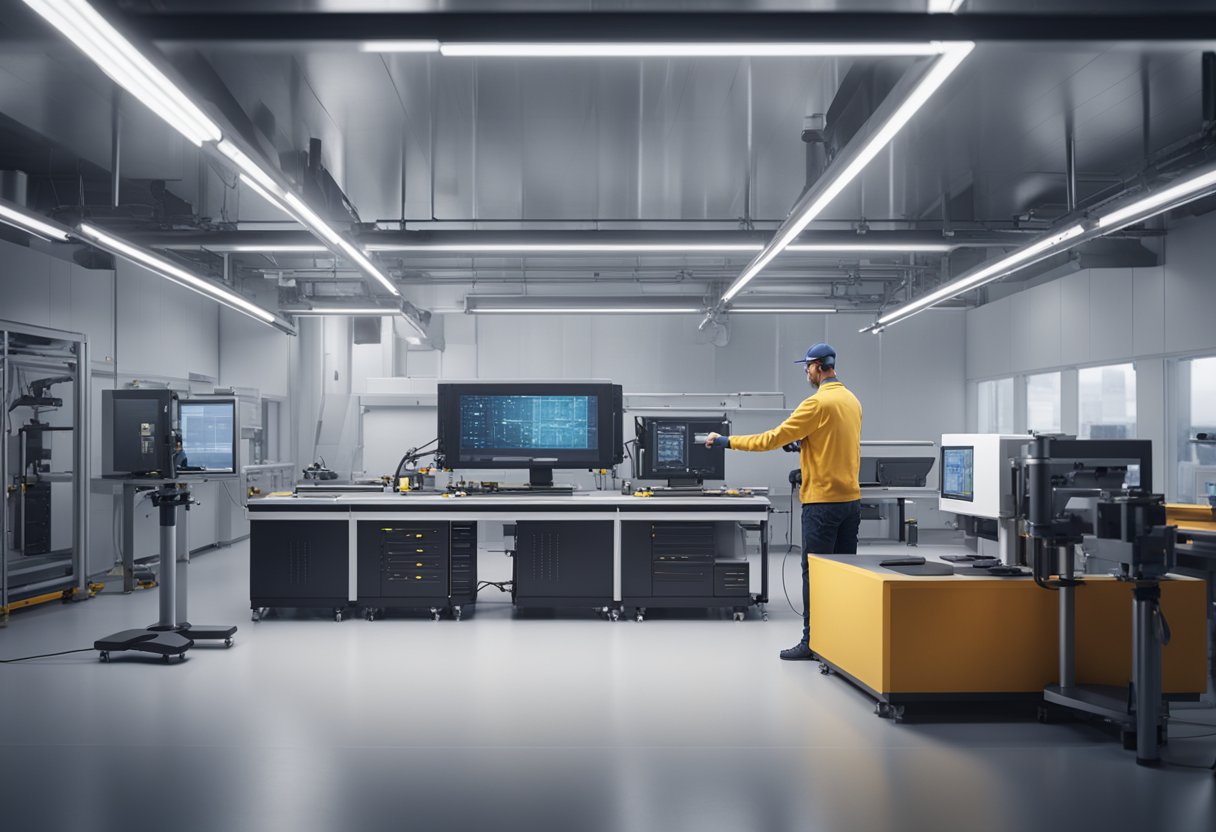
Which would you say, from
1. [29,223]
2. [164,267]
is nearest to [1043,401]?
[164,267]

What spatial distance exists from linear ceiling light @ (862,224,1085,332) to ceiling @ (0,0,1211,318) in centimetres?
37

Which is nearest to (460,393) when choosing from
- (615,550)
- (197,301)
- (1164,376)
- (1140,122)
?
(615,550)

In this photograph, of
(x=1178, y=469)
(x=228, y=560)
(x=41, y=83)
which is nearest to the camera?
(x=41, y=83)

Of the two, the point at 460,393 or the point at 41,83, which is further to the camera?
the point at 460,393

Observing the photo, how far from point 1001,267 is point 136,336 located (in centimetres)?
786

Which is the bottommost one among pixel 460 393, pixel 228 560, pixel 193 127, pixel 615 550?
pixel 228 560

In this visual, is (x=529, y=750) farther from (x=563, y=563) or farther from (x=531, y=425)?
(x=531, y=425)

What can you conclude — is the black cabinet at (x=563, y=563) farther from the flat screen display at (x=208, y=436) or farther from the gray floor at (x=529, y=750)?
the flat screen display at (x=208, y=436)

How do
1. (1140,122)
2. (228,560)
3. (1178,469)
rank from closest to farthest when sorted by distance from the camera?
(1140,122) → (1178,469) → (228,560)

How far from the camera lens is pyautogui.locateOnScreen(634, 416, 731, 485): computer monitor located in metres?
5.68

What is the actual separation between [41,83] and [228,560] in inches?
198

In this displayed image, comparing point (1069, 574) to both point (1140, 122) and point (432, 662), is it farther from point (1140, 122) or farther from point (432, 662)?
point (1140, 122)

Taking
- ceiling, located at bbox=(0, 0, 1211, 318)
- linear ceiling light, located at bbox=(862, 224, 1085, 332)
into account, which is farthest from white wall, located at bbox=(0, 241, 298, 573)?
linear ceiling light, located at bbox=(862, 224, 1085, 332)

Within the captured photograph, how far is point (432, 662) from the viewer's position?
4277 millimetres
